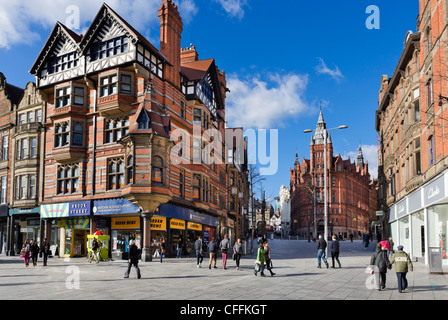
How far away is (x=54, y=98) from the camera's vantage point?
36.2 m

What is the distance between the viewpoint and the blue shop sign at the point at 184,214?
3247 cm

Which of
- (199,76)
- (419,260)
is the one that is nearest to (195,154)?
(199,76)

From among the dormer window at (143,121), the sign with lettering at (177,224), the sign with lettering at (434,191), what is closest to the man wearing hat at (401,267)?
the sign with lettering at (434,191)

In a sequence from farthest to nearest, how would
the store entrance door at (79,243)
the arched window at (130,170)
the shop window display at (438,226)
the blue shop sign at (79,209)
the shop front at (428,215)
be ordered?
the store entrance door at (79,243), the blue shop sign at (79,209), the arched window at (130,170), the shop window display at (438,226), the shop front at (428,215)

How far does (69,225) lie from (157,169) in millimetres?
10033

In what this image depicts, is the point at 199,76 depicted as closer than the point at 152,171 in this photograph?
No

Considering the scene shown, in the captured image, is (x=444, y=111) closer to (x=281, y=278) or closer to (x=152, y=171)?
(x=281, y=278)

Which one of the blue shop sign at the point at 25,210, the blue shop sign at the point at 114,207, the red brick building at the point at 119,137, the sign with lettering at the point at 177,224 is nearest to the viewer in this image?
the red brick building at the point at 119,137

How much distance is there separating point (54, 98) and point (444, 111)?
2894 centimetres

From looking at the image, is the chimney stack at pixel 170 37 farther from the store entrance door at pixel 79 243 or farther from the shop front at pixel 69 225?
the store entrance door at pixel 79 243

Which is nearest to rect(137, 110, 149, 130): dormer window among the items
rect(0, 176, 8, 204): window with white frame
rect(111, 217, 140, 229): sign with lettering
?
rect(111, 217, 140, 229): sign with lettering

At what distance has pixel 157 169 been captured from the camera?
30.7 metres

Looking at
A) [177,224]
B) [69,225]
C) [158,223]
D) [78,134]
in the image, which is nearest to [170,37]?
[78,134]

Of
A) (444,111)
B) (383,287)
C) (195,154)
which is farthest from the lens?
(195,154)
